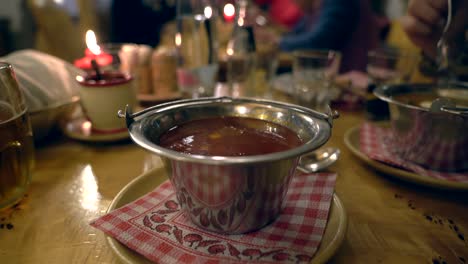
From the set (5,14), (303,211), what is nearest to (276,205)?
(303,211)

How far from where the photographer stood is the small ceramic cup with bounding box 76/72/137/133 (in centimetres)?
108

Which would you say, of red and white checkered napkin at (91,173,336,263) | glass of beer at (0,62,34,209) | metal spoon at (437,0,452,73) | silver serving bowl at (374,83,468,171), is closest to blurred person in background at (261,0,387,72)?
metal spoon at (437,0,452,73)

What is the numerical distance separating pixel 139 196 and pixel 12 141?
31 centimetres

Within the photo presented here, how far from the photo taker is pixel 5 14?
11.2 feet

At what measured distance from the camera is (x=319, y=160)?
3.11 ft

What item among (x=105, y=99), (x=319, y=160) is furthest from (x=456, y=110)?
(x=105, y=99)

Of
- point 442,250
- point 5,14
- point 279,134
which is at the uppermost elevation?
point 5,14

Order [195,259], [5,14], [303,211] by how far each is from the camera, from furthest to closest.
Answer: [5,14], [303,211], [195,259]

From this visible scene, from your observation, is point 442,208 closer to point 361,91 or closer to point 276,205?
point 276,205

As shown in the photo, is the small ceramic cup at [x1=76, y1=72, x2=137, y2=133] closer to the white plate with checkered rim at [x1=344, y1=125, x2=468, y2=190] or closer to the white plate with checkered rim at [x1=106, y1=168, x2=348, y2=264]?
the white plate with checkered rim at [x1=106, y1=168, x2=348, y2=264]

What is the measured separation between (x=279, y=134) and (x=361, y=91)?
1003mm

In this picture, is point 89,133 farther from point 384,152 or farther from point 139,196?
point 384,152

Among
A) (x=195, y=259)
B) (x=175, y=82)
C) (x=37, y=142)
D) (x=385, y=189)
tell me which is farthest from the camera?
(x=175, y=82)

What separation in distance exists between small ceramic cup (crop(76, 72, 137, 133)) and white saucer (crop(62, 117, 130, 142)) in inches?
0.6
